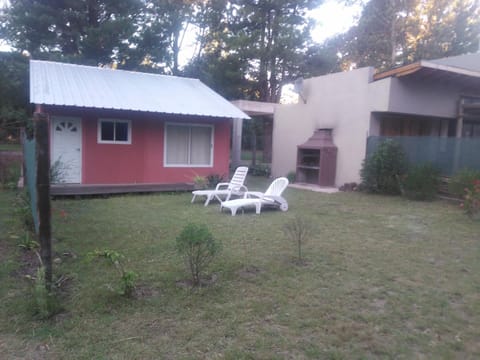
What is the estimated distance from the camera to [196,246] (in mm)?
4230

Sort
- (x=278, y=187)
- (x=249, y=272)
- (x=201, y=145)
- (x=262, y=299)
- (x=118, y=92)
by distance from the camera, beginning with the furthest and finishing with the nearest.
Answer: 1. (x=201, y=145)
2. (x=118, y=92)
3. (x=278, y=187)
4. (x=249, y=272)
5. (x=262, y=299)

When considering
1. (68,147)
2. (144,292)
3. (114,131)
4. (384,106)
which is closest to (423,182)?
(384,106)

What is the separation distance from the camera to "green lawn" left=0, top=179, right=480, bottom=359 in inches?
121

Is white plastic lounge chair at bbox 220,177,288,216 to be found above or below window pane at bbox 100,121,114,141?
below

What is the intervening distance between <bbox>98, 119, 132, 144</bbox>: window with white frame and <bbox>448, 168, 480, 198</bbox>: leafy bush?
8766 millimetres

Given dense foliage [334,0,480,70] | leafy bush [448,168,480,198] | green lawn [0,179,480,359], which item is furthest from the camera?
dense foliage [334,0,480,70]

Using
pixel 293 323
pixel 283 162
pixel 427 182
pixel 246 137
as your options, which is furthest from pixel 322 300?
pixel 246 137

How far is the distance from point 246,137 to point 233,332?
105ft

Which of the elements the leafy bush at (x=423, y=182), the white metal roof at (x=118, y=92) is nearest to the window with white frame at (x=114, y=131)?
the white metal roof at (x=118, y=92)

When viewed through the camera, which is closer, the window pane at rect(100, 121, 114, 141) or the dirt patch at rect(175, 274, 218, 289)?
the dirt patch at rect(175, 274, 218, 289)

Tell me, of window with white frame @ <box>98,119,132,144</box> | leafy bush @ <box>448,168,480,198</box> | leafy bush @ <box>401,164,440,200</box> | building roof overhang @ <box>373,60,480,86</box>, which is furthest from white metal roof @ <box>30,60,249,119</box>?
leafy bush @ <box>448,168,480,198</box>

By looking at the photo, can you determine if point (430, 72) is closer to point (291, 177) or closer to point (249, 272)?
point (291, 177)

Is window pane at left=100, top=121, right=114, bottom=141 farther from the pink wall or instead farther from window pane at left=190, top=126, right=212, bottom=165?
window pane at left=190, top=126, right=212, bottom=165

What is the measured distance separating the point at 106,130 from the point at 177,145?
2163mm
